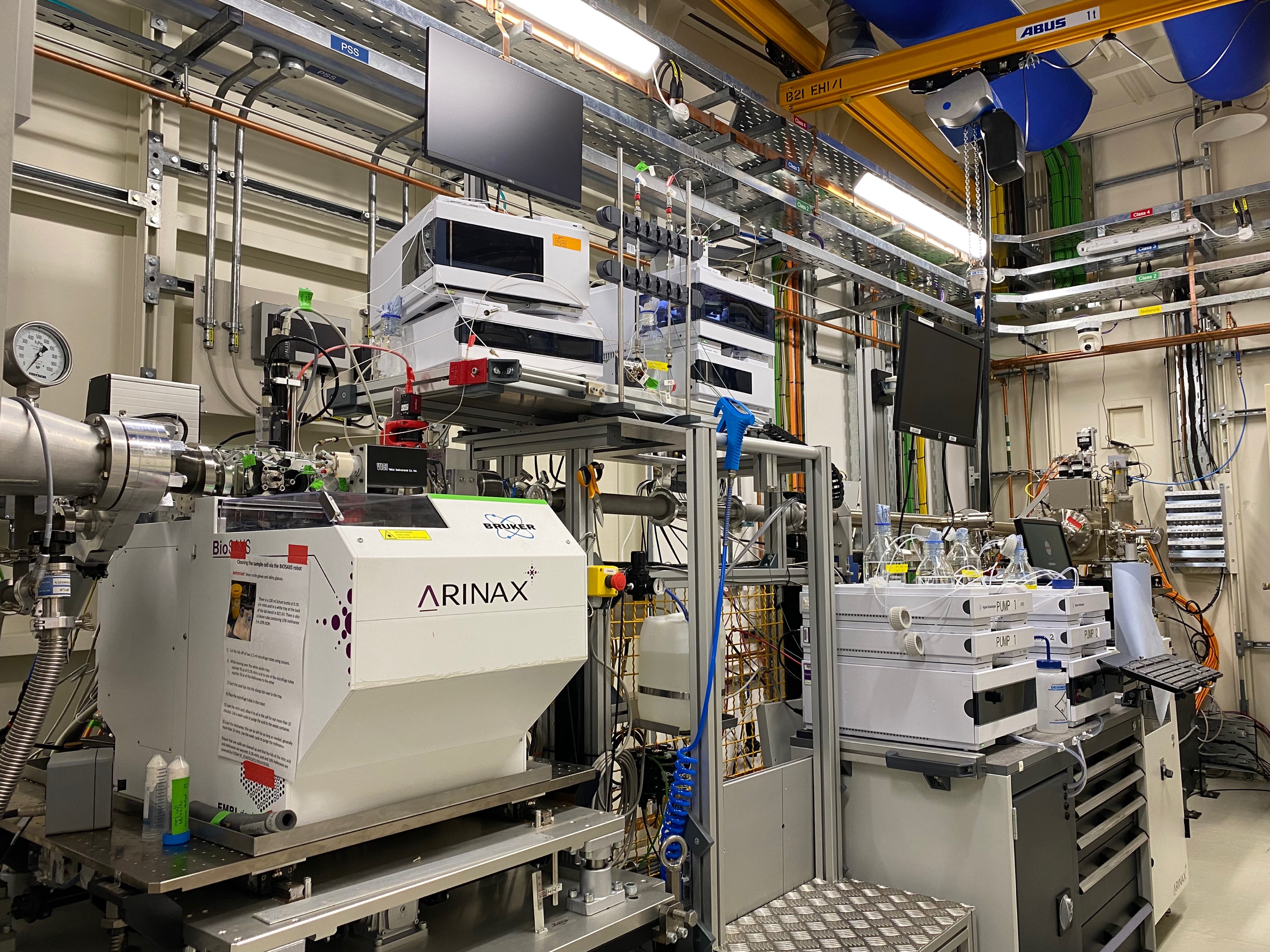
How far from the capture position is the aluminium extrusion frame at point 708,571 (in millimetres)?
1905

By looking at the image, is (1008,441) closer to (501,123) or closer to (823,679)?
(823,679)

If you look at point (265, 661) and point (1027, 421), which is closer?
point (265, 661)

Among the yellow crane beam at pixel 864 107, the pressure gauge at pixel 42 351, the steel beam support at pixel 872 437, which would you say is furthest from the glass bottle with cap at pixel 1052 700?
the pressure gauge at pixel 42 351

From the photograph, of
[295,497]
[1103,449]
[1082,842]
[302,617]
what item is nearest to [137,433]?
[295,497]

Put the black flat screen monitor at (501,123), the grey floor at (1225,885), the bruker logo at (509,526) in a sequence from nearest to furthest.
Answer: the bruker logo at (509,526) < the black flat screen monitor at (501,123) < the grey floor at (1225,885)

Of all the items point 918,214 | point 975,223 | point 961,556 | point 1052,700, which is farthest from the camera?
point 975,223

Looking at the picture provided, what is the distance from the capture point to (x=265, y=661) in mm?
1263

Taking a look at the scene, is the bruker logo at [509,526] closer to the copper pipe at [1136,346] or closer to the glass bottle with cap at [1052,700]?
the glass bottle with cap at [1052,700]

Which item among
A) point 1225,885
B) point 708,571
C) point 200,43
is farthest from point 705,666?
point 1225,885

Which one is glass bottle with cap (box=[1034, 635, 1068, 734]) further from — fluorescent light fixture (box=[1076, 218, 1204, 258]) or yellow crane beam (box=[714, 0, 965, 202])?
fluorescent light fixture (box=[1076, 218, 1204, 258])

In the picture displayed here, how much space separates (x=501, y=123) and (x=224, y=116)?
896 mm

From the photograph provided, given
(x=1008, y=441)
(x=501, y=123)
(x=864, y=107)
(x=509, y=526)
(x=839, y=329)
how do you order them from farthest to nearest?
(x=1008, y=441)
(x=839, y=329)
(x=864, y=107)
(x=501, y=123)
(x=509, y=526)

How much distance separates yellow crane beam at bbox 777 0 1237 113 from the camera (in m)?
3.10

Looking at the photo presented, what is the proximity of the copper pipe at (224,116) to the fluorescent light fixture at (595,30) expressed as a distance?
23.8 inches
